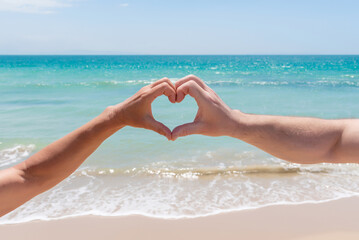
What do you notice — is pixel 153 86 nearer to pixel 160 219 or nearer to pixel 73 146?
pixel 73 146

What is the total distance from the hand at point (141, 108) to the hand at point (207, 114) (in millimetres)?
89

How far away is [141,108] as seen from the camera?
1865 millimetres

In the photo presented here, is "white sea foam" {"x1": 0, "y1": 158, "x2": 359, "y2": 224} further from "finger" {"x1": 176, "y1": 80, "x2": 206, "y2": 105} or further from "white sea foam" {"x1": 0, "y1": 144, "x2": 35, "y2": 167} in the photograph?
"finger" {"x1": 176, "y1": 80, "x2": 206, "y2": 105}

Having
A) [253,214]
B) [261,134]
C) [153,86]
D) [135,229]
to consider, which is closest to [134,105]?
[153,86]

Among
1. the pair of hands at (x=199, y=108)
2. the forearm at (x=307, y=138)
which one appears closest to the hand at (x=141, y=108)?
the pair of hands at (x=199, y=108)

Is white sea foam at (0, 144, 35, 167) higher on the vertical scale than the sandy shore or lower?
lower

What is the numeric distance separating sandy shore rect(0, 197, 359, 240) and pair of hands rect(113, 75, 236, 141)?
2.10m

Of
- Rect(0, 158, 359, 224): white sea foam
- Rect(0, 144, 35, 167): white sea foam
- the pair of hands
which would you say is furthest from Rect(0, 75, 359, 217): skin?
Rect(0, 144, 35, 167): white sea foam


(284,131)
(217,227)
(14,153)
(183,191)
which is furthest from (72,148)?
(14,153)

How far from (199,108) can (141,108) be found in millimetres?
328

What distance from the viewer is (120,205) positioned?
4496 mm

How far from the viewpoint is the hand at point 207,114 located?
1.83 meters

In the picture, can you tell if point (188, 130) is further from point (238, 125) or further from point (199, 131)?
point (238, 125)

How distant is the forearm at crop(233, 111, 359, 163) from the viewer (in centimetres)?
171
